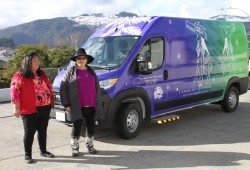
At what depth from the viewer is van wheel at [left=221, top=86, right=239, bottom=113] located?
9.72m

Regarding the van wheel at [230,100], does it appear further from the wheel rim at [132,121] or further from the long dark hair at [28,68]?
the long dark hair at [28,68]

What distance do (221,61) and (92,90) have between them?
15.5 feet

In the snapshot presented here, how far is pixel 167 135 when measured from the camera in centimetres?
739

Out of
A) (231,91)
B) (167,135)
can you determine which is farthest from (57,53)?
(167,135)

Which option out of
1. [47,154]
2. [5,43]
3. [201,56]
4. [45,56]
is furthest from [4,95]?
[5,43]

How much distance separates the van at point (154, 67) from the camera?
669 centimetres

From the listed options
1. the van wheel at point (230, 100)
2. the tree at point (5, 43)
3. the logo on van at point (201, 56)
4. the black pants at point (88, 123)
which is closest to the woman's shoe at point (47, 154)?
the black pants at point (88, 123)

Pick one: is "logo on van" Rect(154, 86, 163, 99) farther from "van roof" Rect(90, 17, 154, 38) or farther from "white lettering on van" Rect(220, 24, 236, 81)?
"white lettering on van" Rect(220, 24, 236, 81)

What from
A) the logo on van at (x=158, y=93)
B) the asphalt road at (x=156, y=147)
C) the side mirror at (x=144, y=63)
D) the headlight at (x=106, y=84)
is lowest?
the asphalt road at (x=156, y=147)

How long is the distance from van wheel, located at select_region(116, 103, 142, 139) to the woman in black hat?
2.69 ft

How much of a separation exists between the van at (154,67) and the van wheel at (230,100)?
0.12m

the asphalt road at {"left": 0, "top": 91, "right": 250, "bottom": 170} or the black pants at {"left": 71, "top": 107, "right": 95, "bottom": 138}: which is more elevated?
the black pants at {"left": 71, "top": 107, "right": 95, "bottom": 138}

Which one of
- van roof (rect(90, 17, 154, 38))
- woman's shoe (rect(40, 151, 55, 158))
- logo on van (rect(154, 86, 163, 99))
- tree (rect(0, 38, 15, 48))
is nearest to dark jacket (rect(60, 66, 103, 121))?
woman's shoe (rect(40, 151, 55, 158))

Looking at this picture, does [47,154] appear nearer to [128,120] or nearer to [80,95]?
[80,95]
